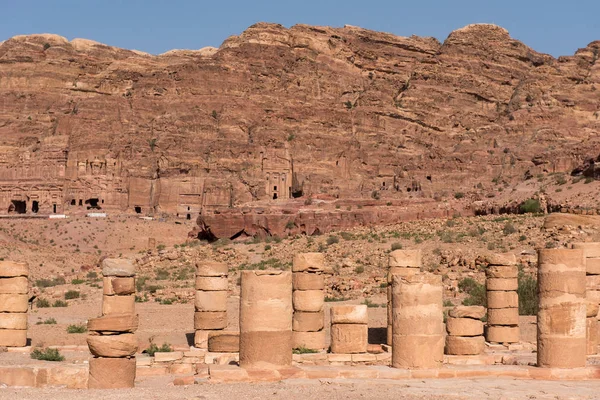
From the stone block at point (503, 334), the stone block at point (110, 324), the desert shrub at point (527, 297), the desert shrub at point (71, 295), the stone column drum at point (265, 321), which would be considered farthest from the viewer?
the desert shrub at point (71, 295)

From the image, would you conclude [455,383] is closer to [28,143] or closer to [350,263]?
[350,263]

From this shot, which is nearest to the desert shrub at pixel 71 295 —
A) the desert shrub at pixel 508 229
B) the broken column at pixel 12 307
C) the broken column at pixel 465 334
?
the broken column at pixel 12 307

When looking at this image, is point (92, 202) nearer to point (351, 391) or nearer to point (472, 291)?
point (472, 291)

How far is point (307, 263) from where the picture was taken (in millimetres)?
19656

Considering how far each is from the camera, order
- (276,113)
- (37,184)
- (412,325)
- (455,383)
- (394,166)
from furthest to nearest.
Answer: (276,113) → (394,166) → (37,184) → (412,325) → (455,383)

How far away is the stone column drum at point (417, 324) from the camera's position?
48.1 feet

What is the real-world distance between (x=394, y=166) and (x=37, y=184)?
115ft

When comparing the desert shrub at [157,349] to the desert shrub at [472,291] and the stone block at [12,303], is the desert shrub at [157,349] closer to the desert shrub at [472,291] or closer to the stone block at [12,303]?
the stone block at [12,303]

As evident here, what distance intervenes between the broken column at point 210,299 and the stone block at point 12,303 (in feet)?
12.1

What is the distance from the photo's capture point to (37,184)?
84.5 metres

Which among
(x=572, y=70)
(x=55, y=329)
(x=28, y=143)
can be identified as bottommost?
(x=55, y=329)

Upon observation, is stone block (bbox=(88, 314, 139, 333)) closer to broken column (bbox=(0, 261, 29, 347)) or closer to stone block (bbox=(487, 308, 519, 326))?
broken column (bbox=(0, 261, 29, 347))

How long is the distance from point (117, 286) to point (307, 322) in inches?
160

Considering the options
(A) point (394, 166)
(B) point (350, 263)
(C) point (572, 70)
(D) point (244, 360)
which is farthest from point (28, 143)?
(D) point (244, 360)
